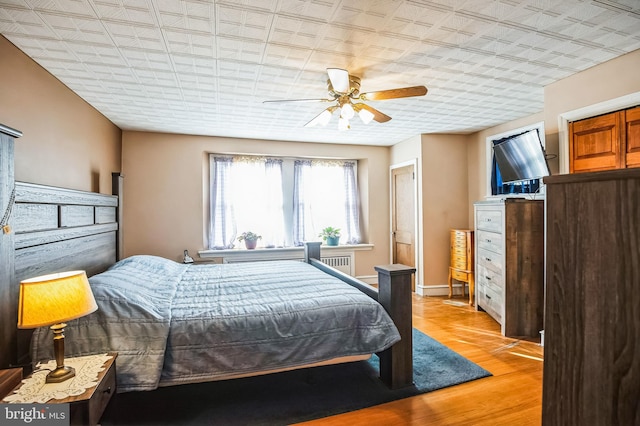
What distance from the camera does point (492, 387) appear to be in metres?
2.37

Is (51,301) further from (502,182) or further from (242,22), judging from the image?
(502,182)

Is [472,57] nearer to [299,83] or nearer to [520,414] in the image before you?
[299,83]

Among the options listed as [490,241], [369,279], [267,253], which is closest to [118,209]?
[267,253]

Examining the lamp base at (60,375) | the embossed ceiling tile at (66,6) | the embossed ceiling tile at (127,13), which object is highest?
the embossed ceiling tile at (127,13)

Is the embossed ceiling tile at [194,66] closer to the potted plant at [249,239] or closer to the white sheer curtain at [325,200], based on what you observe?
the potted plant at [249,239]

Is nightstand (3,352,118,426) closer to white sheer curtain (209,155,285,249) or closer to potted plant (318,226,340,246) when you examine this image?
white sheer curtain (209,155,285,249)

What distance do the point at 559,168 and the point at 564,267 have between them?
313 cm

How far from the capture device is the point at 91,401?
1418 millimetres

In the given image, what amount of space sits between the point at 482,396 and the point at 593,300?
2.12 meters

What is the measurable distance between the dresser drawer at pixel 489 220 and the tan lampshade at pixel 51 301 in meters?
3.71

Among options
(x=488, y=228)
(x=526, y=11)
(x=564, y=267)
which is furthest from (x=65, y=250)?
(x=488, y=228)

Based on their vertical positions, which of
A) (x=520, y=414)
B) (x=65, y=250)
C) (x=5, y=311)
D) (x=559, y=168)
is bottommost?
(x=520, y=414)

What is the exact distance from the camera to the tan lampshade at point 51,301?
141 cm

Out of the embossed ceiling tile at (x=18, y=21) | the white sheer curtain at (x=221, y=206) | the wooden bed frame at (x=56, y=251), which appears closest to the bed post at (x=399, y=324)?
the wooden bed frame at (x=56, y=251)
